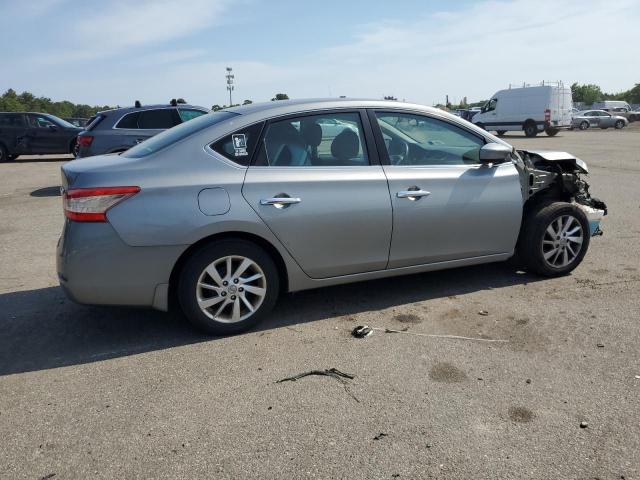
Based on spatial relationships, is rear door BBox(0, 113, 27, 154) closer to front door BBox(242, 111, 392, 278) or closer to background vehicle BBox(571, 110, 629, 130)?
front door BBox(242, 111, 392, 278)

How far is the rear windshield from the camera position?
4.23m

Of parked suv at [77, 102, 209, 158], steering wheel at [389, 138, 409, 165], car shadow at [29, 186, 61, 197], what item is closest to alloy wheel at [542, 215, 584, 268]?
steering wheel at [389, 138, 409, 165]

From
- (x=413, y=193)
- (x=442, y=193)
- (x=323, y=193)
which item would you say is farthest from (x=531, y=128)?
(x=323, y=193)

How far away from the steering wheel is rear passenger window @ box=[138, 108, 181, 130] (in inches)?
311

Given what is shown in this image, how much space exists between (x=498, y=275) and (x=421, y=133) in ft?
5.41

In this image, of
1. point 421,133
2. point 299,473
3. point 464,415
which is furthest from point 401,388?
Result: point 421,133

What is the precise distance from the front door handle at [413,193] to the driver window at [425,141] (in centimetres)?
24

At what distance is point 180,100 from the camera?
41.9 ft

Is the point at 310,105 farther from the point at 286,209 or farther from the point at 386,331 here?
the point at 386,331

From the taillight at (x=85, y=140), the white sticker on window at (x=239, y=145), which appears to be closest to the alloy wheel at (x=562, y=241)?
the white sticker on window at (x=239, y=145)

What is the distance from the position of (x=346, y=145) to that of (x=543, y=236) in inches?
80.1

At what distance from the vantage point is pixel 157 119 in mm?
11547

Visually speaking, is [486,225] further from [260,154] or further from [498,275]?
[260,154]

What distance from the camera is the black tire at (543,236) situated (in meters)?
5.13
